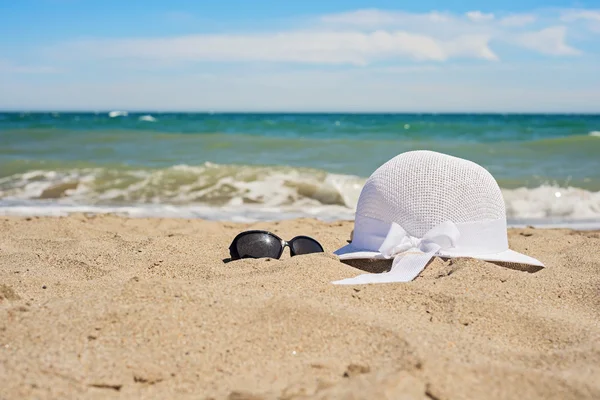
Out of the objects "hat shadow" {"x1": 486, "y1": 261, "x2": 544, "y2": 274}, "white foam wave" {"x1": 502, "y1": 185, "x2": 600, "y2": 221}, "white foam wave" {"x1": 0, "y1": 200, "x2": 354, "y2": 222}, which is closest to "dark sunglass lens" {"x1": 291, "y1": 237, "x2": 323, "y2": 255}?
"hat shadow" {"x1": 486, "y1": 261, "x2": 544, "y2": 274}

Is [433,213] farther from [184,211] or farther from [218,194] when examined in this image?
[218,194]

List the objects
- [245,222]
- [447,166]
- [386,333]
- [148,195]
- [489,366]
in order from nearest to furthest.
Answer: [489,366]
[386,333]
[447,166]
[245,222]
[148,195]

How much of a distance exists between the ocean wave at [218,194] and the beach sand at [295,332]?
4.03 meters

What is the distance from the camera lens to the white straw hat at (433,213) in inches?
153

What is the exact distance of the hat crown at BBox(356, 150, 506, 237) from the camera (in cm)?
390

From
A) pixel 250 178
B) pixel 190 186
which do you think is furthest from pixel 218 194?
pixel 250 178

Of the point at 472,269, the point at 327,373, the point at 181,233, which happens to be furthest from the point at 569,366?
the point at 181,233

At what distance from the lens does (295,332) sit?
2.77 m

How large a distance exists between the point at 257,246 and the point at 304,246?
0.35 metres

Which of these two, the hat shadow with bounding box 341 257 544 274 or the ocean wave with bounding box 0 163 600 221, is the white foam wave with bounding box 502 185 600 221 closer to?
the ocean wave with bounding box 0 163 600 221

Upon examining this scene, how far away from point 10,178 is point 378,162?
7.45m

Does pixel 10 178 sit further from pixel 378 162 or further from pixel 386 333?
pixel 386 333

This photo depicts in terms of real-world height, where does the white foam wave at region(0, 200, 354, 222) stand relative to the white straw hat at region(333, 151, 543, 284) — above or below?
below

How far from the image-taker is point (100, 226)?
6.11 m
